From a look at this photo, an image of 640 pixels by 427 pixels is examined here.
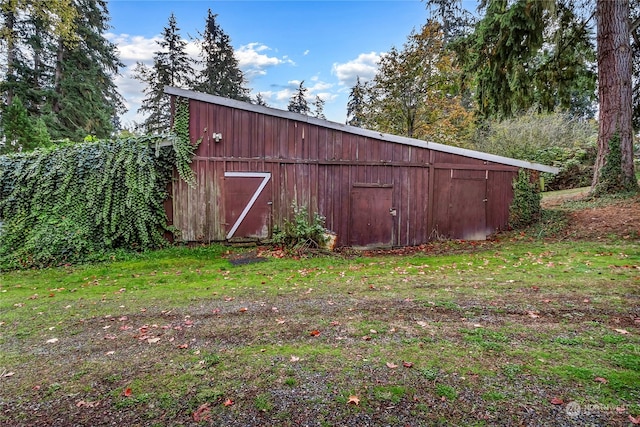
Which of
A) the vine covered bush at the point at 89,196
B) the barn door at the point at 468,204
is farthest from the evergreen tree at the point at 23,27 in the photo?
the barn door at the point at 468,204

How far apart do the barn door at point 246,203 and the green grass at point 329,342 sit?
8.83 feet

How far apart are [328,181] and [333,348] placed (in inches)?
245

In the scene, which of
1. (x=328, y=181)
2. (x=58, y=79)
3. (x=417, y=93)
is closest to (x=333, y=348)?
(x=328, y=181)

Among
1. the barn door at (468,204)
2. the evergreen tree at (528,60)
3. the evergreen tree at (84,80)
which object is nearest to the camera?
the evergreen tree at (528,60)

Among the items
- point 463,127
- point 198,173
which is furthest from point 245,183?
point 463,127

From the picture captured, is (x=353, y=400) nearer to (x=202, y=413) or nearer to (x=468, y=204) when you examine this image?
(x=202, y=413)

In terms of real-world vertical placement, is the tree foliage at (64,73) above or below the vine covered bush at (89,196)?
above

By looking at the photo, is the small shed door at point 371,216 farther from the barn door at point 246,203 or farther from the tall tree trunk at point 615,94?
the tall tree trunk at point 615,94

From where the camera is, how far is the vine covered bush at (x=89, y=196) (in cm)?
779

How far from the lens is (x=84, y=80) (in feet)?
60.8

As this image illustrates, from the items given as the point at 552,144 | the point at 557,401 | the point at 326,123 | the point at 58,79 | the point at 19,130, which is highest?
the point at 58,79

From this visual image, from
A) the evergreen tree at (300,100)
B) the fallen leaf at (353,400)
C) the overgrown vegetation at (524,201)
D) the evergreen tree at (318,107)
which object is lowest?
the fallen leaf at (353,400)

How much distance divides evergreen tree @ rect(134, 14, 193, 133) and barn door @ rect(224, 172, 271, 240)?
17070 millimetres

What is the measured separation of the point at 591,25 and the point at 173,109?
1323 centimetres
